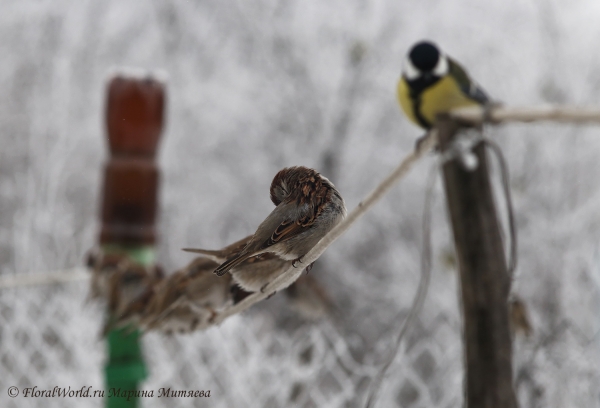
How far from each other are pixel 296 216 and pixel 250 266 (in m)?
0.03

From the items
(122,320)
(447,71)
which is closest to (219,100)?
(447,71)

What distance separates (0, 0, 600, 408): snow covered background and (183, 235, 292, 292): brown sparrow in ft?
3.03

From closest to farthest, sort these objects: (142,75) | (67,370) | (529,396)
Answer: (142,75)
(529,396)
(67,370)

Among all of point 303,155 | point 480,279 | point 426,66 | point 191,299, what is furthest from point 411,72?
point 191,299

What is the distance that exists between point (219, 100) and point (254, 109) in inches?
6.4

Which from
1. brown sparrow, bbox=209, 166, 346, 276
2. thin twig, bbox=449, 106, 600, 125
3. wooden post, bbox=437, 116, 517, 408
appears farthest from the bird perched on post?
wooden post, bbox=437, 116, 517, 408

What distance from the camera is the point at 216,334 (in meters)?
1.83

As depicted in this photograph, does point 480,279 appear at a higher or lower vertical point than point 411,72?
lower

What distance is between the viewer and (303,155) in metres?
1.37

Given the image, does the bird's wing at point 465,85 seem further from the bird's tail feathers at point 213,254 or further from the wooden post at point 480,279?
the bird's tail feathers at point 213,254

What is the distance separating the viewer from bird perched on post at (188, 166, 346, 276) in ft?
0.54

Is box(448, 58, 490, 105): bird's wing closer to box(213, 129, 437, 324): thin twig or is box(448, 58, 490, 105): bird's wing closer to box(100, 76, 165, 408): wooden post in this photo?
box(100, 76, 165, 408): wooden post

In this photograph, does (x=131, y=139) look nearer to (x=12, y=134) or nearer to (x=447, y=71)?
(x=447, y=71)

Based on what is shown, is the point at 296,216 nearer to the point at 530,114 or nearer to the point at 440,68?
the point at 530,114
